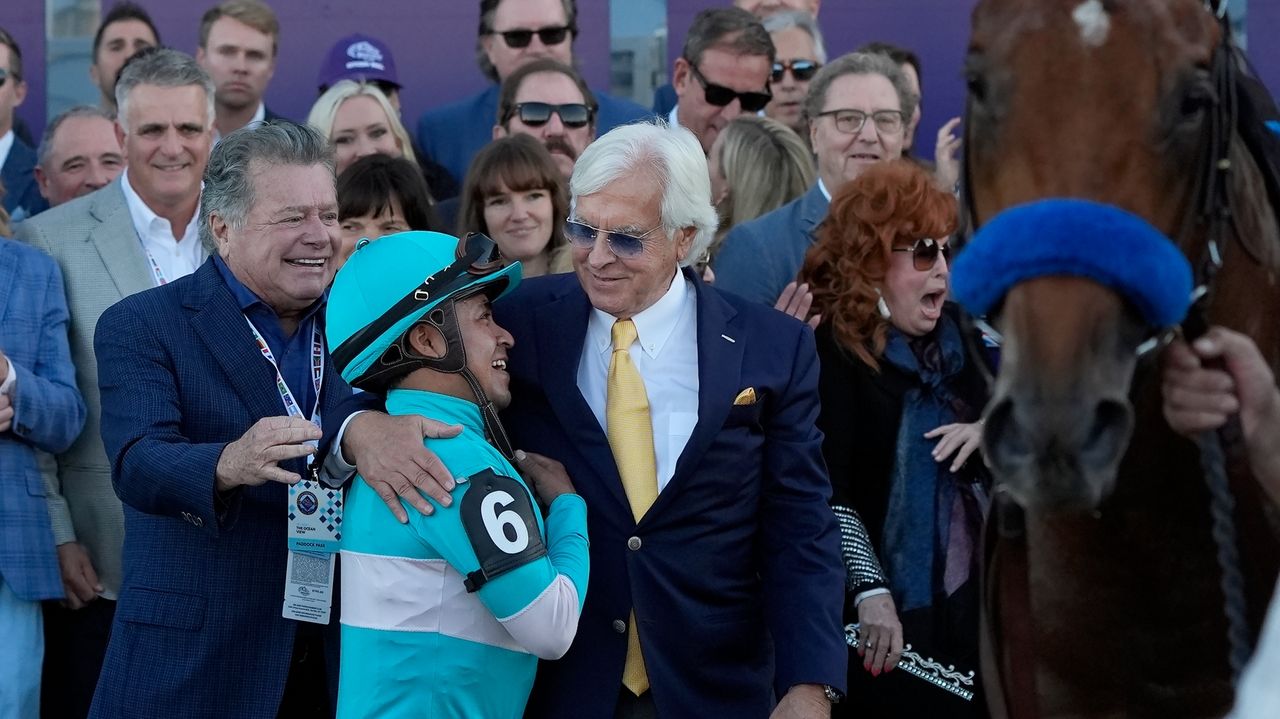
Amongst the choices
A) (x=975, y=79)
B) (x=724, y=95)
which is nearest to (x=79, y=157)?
(x=724, y=95)

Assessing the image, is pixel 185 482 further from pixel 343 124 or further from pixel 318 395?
pixel 343 124

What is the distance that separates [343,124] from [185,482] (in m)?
2.85

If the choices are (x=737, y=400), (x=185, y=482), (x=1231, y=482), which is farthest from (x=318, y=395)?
(x=1231, y=482)

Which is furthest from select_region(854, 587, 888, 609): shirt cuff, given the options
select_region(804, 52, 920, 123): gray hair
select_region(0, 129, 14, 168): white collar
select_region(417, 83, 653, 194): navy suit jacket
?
select_region(0, 129, 14, 168): white collar

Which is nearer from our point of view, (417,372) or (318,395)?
(417,372)

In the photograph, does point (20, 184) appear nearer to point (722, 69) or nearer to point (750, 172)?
point (722, 69)

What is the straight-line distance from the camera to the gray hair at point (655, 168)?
370cm

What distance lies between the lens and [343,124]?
20.7ft

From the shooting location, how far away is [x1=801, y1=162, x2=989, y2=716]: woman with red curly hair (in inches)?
179

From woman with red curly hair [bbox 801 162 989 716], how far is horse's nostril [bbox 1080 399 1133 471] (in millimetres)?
2094

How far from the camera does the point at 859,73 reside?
19.4 feet

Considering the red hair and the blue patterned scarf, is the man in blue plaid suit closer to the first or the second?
the red hair

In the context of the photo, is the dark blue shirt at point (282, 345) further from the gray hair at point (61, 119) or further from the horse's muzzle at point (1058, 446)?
the gray hair at point (61, 119)

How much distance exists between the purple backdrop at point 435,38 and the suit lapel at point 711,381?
4.03 meters
